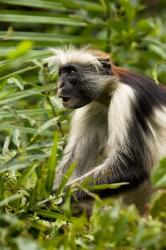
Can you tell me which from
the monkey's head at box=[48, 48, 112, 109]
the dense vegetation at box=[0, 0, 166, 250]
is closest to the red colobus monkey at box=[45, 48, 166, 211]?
the monkey's head at box=[48, 48, 112, 109]

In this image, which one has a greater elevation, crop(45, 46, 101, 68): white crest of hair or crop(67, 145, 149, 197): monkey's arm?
crop(45, 46, 101, 68): white crest of hair

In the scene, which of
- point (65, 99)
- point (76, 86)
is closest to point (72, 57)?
point (76, 86)

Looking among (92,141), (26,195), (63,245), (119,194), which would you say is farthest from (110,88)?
(63,245)

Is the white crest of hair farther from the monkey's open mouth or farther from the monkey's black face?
the monkey's open mouth

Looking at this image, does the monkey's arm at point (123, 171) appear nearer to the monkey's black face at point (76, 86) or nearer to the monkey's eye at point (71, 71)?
the monkey's black face at point (76, 86)

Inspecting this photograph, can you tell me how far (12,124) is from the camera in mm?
6715

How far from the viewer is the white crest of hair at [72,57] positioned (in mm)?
6965

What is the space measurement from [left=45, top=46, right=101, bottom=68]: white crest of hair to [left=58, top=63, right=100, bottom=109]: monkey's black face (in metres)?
0.07

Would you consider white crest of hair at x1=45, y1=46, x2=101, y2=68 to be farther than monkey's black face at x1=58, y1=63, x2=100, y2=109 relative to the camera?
Yes

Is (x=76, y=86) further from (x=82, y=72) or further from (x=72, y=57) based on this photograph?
(x=72, y=57)

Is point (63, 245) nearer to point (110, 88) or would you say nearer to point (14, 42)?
point (110, 88)

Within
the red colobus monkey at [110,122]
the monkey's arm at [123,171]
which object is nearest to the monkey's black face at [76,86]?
the red colobus monkey at [110,122]

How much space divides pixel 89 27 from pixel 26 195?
394 centimetres

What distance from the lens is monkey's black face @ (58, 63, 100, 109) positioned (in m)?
6.70
